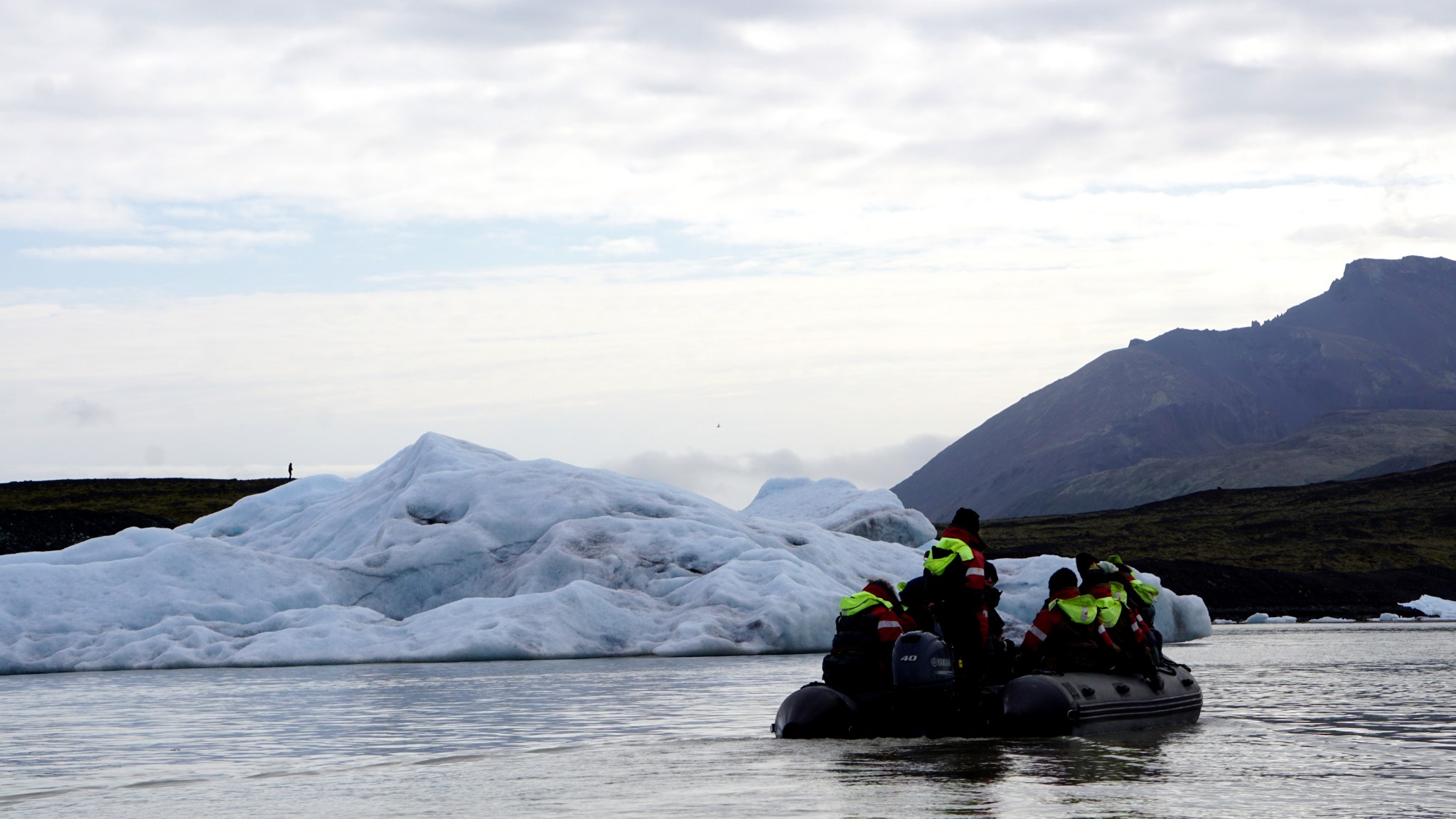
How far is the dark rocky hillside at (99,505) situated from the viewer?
2421 inches

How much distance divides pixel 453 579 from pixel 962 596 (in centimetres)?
2484

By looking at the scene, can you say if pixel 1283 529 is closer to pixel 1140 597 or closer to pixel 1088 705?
pixel 1140 597

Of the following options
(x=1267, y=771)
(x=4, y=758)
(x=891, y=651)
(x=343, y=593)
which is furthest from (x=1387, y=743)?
(x=343, y=593)

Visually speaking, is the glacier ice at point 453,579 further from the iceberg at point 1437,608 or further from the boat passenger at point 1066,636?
the iceberg at point 1437,608

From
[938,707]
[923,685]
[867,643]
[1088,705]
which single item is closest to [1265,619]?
[1088,705]

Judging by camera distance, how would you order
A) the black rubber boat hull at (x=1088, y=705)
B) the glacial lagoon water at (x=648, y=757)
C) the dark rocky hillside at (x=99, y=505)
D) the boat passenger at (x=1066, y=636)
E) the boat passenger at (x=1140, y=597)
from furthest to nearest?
the dark rocky hillside at (x=99, y=505) → the boat passenger at (x=1140, y=597) → the boat passenger at (x=1066, y=636) → the black rubber boat hull at (x=1088, y=705) → the glacial lagoon water at (x=648, y=757)

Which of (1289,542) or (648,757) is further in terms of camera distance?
(1289,542)

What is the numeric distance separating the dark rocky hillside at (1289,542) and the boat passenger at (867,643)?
68168 millimetres

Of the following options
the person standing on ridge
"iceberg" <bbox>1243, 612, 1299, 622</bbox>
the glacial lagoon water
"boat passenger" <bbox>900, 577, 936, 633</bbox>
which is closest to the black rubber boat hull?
the glacial lagoon water

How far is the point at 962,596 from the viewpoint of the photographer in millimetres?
15633

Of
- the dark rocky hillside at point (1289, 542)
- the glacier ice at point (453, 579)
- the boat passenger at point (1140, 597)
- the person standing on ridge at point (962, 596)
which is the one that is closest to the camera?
the person standing on ridge at point (962, 596)

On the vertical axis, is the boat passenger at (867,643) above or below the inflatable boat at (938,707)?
above

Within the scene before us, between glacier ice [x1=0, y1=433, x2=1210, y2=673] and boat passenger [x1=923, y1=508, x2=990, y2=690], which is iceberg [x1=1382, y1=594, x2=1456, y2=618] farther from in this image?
boat passenger [x1=923, y1=508, x2=990, y2=690]

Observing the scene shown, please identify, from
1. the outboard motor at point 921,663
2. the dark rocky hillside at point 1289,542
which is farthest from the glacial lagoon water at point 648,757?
the dark rocky hillside at point 1289,542
